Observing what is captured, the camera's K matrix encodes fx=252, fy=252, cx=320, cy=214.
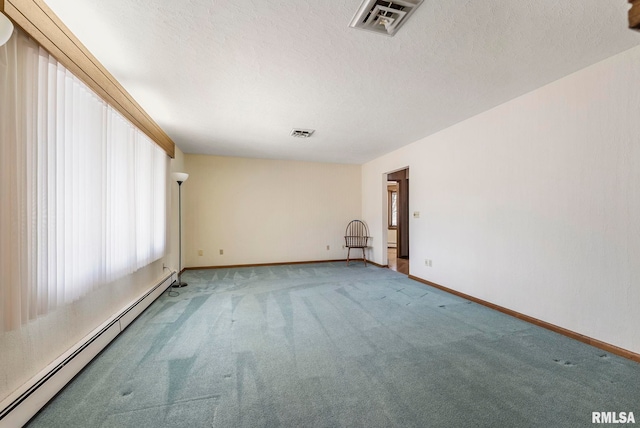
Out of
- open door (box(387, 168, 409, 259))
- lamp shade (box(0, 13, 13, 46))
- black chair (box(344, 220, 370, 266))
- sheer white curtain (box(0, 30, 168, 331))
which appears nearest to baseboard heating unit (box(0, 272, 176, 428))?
sheer white curtain (box(0, 30, 168, 331))

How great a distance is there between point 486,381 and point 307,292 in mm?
2393

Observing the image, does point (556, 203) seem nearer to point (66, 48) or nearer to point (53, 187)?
point (53, 187)

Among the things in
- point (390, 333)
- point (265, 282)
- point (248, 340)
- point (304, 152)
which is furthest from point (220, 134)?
point (390, 333)

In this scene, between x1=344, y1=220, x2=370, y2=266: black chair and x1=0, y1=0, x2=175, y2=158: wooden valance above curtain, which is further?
x1=344, y1=220, x2=370, y2=266: black chair

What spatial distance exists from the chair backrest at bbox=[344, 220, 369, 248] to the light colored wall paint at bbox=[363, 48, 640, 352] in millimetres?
2605

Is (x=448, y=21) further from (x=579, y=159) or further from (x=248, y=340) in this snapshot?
(x=248, y=340)

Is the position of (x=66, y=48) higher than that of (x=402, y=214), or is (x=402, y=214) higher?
(x=66, y=48)

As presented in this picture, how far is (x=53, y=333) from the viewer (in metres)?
1.66

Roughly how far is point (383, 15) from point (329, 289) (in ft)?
10.9

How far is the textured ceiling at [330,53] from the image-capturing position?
1597 millimetres

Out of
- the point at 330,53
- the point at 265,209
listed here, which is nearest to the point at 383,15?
the point at 330,53

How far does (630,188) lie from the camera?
1997 millimetres

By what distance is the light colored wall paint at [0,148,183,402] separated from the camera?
4.40 feet

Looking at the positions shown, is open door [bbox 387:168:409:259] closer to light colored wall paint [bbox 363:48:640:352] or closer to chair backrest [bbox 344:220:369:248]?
chair backrest [bbox 344:220:369:248]
